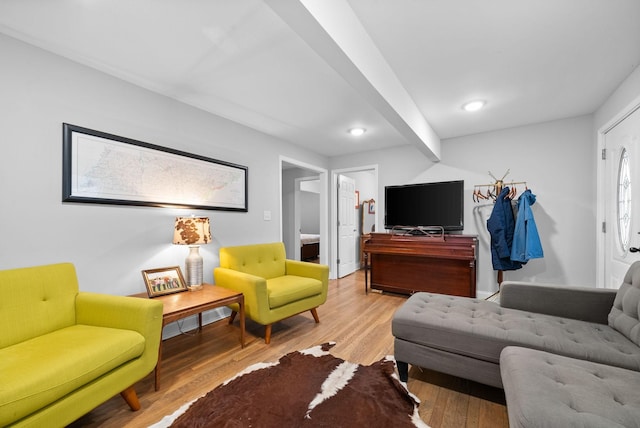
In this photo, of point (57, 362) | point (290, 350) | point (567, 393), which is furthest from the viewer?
point (290, 350)

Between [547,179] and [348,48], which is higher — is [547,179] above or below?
below

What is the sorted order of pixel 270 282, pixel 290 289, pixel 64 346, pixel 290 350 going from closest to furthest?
pixel 64 346
pixel 290 350
pixel 290 289
pixel 270 282

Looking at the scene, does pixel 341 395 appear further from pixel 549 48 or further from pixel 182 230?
pixel 549 48

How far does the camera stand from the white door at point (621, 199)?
7.13 feet

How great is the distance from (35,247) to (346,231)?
4.09 m

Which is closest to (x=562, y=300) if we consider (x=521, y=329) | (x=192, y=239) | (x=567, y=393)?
(x=521, y=329)

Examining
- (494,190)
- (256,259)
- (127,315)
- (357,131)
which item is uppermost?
(357,131)

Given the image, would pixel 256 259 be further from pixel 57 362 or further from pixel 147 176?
pixel 57 362

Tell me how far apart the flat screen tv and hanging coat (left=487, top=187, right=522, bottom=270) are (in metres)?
0.42

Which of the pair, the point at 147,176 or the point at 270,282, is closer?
the point at 147,176

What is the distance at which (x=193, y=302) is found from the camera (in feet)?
6.65

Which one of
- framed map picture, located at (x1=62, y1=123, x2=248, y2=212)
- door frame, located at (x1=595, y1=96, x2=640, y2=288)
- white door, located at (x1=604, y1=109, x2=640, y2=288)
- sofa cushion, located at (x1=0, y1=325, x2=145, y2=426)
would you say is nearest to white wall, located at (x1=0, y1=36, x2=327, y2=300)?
framed map picture, located at (x1=62, y1=123, x2=248, y2=212)

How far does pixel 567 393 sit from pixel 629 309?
0.92 m

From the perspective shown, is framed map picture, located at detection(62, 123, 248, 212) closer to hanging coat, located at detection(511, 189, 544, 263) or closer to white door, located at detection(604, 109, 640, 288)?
hanging coat, located at detection(511, 189, 544, 263)
